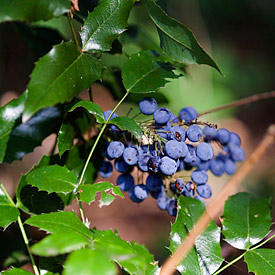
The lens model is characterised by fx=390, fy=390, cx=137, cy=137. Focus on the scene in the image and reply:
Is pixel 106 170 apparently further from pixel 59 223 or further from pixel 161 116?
pixel 59 223

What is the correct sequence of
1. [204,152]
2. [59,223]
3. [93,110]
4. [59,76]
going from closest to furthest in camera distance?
[59,223], [59,76], [93,110], [204,152]

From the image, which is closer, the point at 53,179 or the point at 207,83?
the point at 53,179

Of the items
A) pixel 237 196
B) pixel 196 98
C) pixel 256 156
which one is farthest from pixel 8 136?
pixel 196 98

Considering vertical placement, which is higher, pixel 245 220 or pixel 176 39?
pixel 176 39

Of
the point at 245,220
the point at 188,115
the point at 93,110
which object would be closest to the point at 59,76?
the point at 93,110

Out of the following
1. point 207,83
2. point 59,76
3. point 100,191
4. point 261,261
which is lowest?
point 207,83

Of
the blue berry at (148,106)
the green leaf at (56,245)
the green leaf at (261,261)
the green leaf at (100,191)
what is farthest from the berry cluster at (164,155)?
the green leaf at (56,245)

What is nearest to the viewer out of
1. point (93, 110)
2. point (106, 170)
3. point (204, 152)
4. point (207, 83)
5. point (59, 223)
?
point (59, 223)
